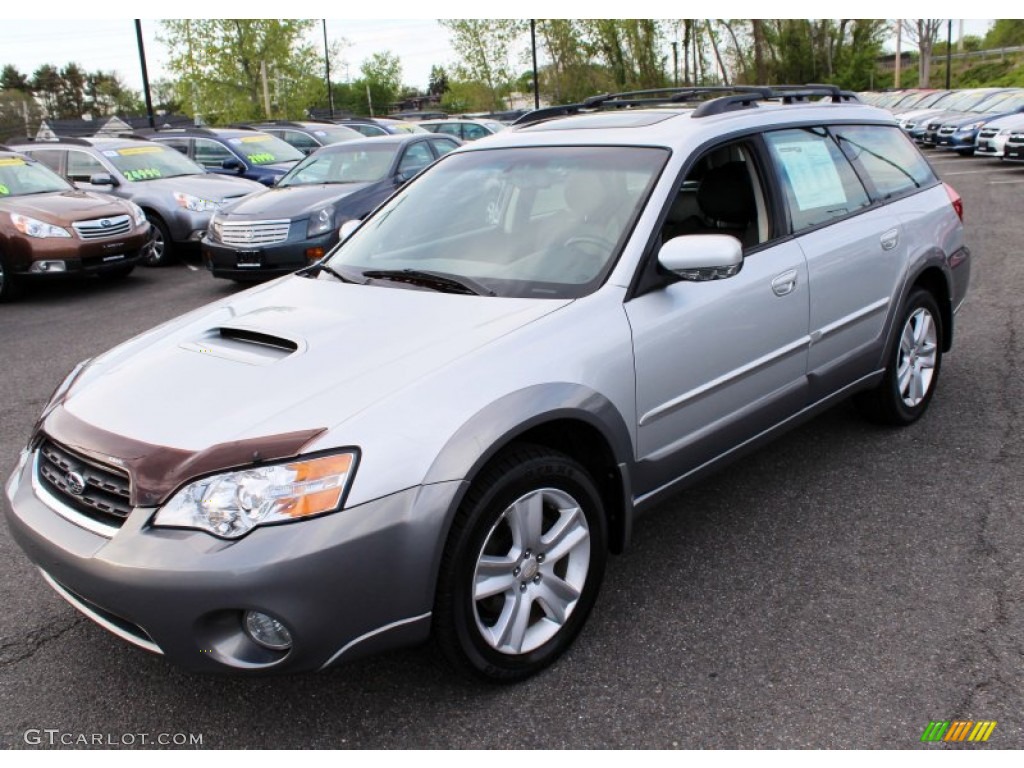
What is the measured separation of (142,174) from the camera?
39.6 ft

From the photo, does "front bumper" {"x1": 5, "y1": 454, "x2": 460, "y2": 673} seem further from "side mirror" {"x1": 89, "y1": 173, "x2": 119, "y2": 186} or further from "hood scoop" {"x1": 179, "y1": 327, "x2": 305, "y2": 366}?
"side mirror" {"x1": 89, "y1": 173, "x2": 119, "y2": 186}

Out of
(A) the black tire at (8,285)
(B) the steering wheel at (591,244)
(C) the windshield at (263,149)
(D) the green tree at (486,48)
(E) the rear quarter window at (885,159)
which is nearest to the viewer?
(B) the steering wheel at (591,244)

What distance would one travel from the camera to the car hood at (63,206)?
31.3 feet

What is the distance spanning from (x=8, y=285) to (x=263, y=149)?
625 centimetres

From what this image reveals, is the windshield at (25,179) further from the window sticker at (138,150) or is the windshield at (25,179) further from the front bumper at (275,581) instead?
the front bumper at (275,581)

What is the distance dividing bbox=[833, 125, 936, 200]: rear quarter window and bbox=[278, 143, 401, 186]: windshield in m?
6.59

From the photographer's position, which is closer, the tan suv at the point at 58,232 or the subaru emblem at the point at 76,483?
the subaru emblem at the point at 76,483

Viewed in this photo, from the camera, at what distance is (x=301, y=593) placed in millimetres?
2305

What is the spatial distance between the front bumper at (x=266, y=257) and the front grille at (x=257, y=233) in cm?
6

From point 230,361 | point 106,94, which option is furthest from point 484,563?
point 106,94

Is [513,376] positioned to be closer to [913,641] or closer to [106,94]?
[913,641]

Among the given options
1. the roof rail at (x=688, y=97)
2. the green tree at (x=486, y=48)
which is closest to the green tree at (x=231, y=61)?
the green tree at (x=486, y=48)

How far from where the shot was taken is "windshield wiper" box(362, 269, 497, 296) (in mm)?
3299

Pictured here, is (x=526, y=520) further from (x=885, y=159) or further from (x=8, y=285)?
(x=8, y=285)
